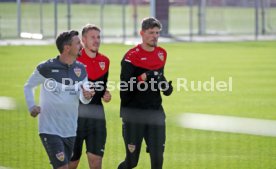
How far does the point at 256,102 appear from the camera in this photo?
19719mm

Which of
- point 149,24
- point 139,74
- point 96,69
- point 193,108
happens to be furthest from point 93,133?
point 193,108

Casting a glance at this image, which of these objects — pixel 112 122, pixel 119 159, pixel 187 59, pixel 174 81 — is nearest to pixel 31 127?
pixel 112 122

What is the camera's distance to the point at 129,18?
53812 millimetres

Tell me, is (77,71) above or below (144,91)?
above

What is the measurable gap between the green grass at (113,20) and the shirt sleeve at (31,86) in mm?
32349

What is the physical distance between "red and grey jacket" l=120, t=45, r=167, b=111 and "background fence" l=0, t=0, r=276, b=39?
28.9m

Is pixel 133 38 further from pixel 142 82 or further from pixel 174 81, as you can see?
pixel 142 82

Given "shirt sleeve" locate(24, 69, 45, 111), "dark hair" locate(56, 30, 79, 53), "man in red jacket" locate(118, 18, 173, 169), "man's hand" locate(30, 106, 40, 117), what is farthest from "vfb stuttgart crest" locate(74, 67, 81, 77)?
"man in red jacket" locate(118, 18, 173, 169)

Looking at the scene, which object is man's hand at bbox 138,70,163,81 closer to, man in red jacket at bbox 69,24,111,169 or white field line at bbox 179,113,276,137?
man in red jacket at bbox 69,24,111,169

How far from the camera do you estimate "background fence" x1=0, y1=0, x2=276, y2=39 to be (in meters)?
42.9

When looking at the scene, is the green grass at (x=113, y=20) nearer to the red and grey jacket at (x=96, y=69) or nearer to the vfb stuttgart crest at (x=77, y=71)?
the red and grey jacket at (x=96, y=69)

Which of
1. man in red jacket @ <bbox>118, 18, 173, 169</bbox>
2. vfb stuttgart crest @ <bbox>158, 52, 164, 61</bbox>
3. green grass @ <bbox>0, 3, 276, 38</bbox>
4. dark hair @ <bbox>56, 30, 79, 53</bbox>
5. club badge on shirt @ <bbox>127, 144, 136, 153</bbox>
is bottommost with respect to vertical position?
green grass @ <bbox>0, 3, 276, 38</bbox>

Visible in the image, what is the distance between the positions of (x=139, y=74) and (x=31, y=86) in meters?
1.75

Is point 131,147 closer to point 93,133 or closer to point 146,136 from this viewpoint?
point 146,136
